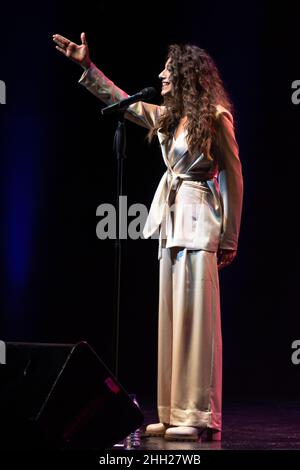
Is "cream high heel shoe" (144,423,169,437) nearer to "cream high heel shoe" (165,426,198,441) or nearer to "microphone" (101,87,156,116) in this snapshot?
"cream high heel shoe" (165,426,198,441)

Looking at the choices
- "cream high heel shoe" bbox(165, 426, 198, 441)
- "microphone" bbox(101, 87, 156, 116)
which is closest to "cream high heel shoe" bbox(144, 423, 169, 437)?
"cream high heel shoe" bbox(165, 426, 198, 441)

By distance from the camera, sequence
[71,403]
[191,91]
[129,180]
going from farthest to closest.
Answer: [129,180]
[191,91]
[71,403]

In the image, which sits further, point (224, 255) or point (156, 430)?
point (224, 255)

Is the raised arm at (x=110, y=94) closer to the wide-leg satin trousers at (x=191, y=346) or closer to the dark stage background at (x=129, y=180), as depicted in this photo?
the wide-leg satin trousers at (x=191, y=346)

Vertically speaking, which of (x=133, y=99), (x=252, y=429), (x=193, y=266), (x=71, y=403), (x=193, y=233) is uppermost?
(x=133, y=99)

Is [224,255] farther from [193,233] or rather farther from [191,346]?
[191,346]

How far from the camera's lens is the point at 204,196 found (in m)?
2.82

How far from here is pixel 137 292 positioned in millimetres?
4719

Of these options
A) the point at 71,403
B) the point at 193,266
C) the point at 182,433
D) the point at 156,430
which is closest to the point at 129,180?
the point at 193,266

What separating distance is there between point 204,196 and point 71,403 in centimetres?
98

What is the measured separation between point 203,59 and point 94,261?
76.2 inches

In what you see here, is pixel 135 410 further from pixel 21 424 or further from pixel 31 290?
pixel 31 290

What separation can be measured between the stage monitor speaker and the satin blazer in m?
0.72

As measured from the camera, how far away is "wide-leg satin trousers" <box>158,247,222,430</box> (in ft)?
8.84
